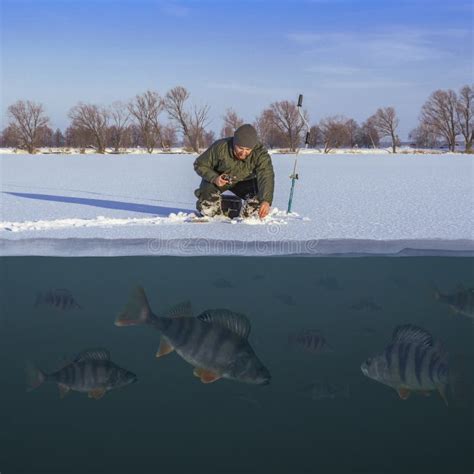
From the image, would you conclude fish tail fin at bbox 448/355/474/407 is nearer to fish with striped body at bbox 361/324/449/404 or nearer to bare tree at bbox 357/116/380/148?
fish with striped body at bbox 361/324/449/404

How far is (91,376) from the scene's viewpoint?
7.29 ft

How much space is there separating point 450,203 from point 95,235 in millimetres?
4541

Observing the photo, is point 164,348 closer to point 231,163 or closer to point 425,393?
point 425,393

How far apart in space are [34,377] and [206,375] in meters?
0.70

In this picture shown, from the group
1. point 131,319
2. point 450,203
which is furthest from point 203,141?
point 131,319

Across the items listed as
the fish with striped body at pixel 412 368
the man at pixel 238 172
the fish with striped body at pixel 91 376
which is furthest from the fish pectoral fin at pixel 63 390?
the man at pixel 238 172

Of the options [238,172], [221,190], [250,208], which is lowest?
[250,208]

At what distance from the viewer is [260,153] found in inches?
241

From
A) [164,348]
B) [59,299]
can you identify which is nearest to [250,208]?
[59,299]

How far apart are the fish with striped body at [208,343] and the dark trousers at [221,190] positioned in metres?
3.49

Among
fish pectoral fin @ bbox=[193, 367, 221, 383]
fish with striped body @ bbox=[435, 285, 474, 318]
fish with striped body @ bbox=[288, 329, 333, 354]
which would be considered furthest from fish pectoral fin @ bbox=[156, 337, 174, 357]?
fish with striped body @ bbox=[435, 285, 474, 318]

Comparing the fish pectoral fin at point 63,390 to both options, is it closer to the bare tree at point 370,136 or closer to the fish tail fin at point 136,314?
the fish tail fin at point 136,314

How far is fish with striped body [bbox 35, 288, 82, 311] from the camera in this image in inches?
136

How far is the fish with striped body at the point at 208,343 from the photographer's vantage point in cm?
229
